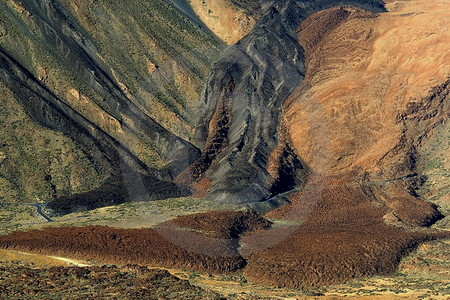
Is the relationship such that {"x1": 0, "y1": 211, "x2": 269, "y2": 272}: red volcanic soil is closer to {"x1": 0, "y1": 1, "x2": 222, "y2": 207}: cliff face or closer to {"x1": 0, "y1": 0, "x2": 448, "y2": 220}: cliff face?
{"x1": 0, "y1": 0, "x2": 448, "y2": 220}: cliff face

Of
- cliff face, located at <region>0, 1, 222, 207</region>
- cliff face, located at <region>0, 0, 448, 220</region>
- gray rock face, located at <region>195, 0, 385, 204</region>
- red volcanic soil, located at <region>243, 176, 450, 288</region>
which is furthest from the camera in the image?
cliff face, located at <region>0, 1, 222, 207</region>

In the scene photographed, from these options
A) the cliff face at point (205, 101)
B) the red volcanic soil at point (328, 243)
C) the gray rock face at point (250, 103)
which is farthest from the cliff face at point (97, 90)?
the red volcanic soil at point (328, 243)

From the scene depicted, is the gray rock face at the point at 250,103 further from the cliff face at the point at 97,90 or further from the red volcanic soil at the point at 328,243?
the red volcanic soil at the point at 328,243

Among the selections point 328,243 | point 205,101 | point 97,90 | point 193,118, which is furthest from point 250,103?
point 328,243

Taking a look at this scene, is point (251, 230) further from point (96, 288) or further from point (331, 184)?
point (96, 288)

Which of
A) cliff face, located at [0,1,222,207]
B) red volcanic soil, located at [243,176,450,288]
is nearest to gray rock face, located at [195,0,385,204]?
cliff face, located at [0,1,222,207]
